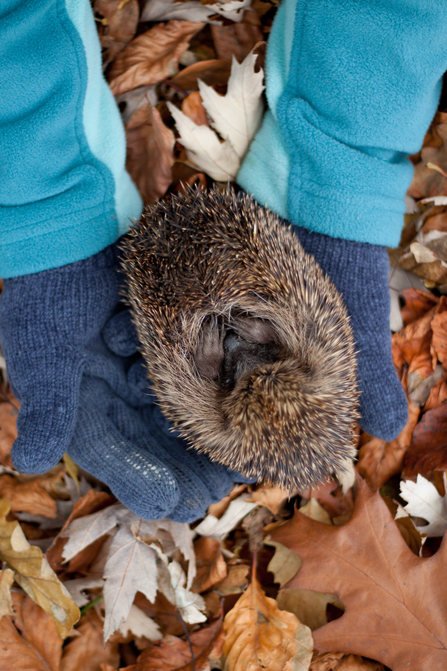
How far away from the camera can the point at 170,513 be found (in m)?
2.21

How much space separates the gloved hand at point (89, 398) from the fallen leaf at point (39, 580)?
581 millimetres

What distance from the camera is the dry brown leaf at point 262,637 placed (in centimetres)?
229

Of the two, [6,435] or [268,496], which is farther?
[6,435]

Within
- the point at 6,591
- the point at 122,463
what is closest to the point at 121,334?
the point at 122,463

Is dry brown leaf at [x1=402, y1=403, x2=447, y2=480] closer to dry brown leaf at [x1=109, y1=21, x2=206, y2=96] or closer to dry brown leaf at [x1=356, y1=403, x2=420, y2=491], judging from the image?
dry brown leaf at [x1=356, y1=403, x2=420, y2=491]

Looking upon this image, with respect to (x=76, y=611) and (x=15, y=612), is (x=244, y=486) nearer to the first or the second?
(x=76, y=611)

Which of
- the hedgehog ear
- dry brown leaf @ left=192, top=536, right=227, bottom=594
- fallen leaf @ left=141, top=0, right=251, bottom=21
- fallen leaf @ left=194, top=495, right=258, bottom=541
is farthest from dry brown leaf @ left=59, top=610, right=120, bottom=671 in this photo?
fallen leaf @ left=141, top=0, right=251, bottom=21

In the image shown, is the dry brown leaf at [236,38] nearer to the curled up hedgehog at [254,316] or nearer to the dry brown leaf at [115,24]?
the dry brown leaf at [115,24]

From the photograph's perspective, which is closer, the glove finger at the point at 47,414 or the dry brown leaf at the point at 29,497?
the glove finger at the point at 47,414

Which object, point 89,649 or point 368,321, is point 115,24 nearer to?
point 368,321

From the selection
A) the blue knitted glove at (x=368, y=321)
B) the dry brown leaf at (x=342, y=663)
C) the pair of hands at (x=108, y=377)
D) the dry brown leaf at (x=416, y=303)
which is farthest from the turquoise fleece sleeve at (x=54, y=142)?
the dry brown leaf at (x=342, y=663)

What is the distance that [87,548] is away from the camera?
261cm

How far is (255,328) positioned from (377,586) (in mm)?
1400

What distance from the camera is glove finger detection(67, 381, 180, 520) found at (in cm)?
205
